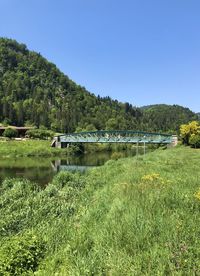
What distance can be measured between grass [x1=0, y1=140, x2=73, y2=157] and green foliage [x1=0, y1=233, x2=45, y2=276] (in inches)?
2907

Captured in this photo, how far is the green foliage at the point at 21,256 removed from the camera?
23.7ft

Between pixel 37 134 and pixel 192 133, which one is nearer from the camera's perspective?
pixel 192 133

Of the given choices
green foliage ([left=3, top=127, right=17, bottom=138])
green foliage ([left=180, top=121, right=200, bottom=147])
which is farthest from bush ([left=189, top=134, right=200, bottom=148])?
green foliage ([left=3, top=127, right=17, bottom=138])

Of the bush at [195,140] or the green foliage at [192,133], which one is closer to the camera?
the bush at [195,140]

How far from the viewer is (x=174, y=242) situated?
684cm

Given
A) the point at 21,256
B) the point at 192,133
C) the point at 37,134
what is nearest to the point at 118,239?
the point at 21,256

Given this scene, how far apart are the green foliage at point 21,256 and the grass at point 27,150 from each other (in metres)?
73.8

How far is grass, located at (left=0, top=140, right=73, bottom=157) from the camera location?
81.6 m

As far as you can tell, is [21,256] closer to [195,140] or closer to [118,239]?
[118,239]

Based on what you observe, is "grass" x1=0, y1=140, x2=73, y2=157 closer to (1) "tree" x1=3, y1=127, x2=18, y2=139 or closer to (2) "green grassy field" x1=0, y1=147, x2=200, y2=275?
(1) "tree" x1=3, y1=127, x2=18, y2=139

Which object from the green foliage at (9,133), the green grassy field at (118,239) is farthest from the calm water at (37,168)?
the green foliage at (9,133)

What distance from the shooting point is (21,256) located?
24.9ft

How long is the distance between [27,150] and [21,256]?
79.9m

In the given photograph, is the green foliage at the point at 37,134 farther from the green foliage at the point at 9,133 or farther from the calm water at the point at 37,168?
the calm water at the point at 37,168
